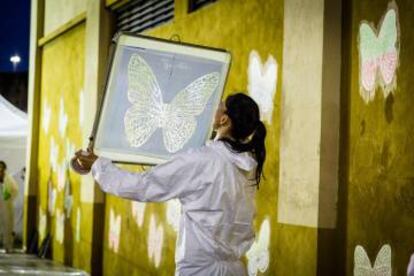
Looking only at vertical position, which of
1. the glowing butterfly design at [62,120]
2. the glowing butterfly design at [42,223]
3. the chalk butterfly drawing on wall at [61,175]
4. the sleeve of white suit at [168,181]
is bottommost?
the glowing butterfly design at [42,223]

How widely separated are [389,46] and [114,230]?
647cm

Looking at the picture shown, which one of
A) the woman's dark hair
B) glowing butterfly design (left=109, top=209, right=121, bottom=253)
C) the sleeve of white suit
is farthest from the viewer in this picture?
glowing butterfly design (left=109, top=209, right=121, bottom=253)

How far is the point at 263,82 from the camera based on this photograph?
7.41m

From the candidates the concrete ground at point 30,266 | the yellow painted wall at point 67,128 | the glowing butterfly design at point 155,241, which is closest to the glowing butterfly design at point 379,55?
the glowing butterfly design at point 155,241

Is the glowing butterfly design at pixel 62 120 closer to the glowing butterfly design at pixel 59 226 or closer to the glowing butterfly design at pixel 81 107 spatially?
the glowing butterfly design at pixel 81 107

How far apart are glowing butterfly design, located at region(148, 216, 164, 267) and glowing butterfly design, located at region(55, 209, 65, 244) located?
4.16 metres

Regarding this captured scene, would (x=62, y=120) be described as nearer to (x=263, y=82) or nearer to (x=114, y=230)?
(x=114, y=230)

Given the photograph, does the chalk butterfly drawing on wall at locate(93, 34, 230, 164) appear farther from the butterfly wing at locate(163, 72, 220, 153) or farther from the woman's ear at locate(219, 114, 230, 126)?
the woman's ear at locate(219, 114, 230, 126)

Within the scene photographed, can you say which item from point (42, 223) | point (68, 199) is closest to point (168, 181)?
point (68, 199)

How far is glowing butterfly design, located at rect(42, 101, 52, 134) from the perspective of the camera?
49.8ft

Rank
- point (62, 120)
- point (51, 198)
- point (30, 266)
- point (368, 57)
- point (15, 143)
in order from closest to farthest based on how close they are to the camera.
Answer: point (368, 57) → point (30, 266) → point (62, 120) → point (51, 198) → point (15, 143)

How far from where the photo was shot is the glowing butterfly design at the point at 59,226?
13.7 metres

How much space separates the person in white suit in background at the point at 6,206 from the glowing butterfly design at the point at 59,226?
202 centimetres

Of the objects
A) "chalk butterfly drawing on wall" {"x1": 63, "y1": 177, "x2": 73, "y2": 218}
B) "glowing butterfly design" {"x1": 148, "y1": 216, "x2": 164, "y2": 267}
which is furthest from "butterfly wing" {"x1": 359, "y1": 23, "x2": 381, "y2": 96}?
"chalk butterfly drawing on wall" {"x1": 63, "y1": 177, "x2": 73, "y2": 218}
